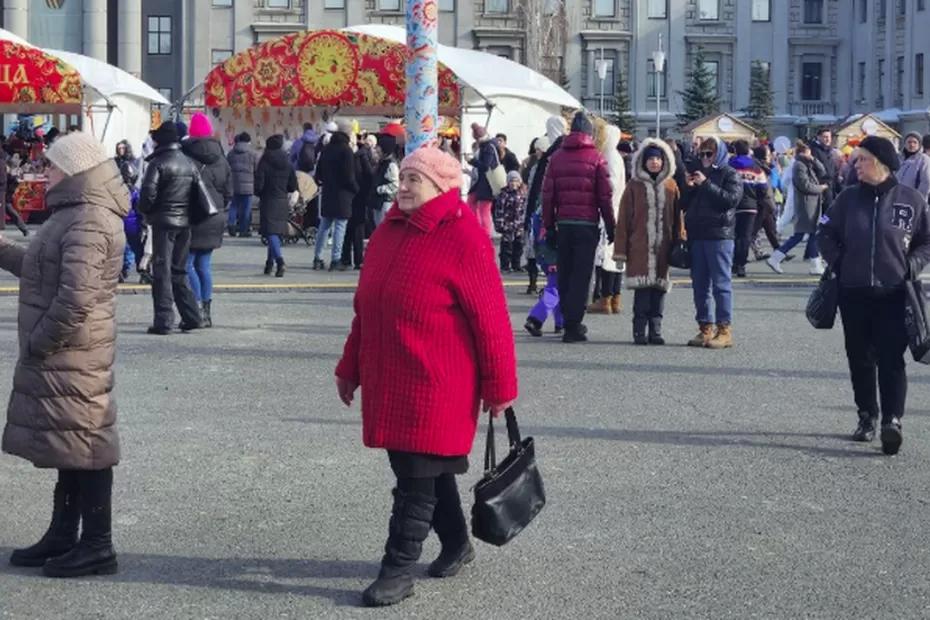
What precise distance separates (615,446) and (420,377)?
3.63m

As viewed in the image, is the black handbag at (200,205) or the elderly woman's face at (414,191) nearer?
the elderly woman's face at (414,191)

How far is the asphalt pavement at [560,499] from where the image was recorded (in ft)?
21.2

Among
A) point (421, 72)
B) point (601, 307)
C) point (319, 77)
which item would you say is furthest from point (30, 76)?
point (421, 72)

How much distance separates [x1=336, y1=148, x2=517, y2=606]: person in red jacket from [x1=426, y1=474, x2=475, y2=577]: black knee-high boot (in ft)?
0.75

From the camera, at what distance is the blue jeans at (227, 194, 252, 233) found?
97.6ft

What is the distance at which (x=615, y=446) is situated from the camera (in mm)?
9734

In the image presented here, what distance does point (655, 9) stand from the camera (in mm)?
84188

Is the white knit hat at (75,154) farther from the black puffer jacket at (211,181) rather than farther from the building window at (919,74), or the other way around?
the building window at (919,74)

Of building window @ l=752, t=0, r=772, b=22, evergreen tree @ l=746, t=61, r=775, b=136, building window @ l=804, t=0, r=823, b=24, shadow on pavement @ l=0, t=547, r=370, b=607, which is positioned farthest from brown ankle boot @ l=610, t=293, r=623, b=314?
building window @ l=804, t=0, r=823, b=24

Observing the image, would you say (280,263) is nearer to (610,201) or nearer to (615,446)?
(610,201)

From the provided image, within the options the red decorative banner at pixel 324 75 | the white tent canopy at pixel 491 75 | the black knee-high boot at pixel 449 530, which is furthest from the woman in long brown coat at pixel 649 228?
the red decorative banner at pixel 324 75

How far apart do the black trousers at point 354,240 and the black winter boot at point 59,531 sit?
16.0m

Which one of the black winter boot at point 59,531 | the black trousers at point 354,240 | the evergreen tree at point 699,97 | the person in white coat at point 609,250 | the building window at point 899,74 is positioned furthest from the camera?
the building window at point 899,74

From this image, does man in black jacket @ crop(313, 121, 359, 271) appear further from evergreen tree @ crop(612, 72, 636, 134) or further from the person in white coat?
evergreen tree @ crop(612, 72, 636, 134)
